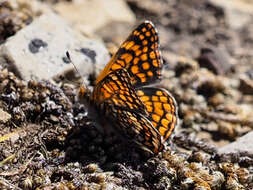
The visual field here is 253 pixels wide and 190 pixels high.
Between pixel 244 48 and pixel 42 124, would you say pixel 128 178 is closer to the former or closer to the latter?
pixel 42 124

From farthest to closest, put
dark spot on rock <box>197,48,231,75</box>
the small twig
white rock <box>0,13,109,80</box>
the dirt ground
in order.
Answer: dark spot on rock <box>197,48,231,75</box> → white rock <box>0,13,109,80</box> → the dirt ground → the small twig

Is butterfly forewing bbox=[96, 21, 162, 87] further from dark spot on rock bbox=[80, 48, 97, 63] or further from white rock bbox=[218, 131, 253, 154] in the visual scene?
white rock bbox=[218, 131, 253, 154]

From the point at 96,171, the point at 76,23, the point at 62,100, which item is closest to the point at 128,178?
the point at 96,171

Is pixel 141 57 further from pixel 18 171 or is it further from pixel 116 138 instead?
pixel 18 171

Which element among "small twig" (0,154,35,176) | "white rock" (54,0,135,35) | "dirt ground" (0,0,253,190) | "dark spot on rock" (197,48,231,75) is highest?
"white rock" (54,0,135,35)

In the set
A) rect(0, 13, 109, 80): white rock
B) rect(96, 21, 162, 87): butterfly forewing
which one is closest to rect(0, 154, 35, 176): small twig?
rect(96, 21, 162, 87): butterfly forewing

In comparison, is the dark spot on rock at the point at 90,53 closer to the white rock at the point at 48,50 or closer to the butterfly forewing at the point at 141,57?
the white rock at the point at 48,50
